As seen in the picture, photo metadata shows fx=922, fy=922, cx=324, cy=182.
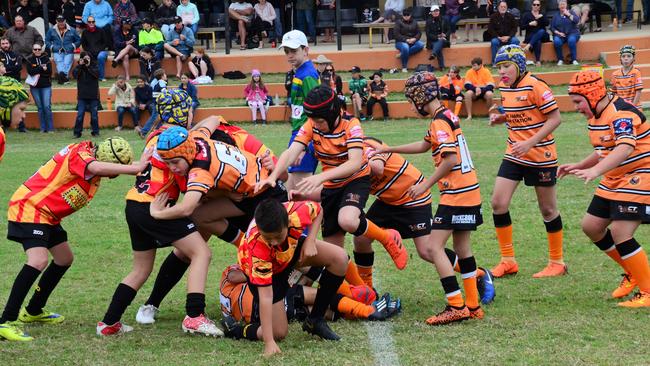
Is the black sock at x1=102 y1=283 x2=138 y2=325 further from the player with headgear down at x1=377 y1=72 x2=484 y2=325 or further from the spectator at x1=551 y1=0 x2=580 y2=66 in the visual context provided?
the spectator at x1=551 y1=0 x2=580 y2=66

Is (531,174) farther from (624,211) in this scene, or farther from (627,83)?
(627,83)

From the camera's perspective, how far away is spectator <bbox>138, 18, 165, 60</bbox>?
2384 centimetres

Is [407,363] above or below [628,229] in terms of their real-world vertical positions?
below

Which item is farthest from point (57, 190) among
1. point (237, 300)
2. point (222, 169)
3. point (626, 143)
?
point (626, 143)

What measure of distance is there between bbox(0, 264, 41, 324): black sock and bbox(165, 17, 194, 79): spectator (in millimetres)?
17787

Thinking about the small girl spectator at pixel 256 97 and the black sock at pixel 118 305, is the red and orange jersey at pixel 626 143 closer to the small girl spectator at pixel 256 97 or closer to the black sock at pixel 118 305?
the black sock at pixel 118 305

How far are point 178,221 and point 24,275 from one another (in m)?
1.23

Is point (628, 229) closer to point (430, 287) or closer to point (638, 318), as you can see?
point (638, 318)

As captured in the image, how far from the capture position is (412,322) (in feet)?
22.4

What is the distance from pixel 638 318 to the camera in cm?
670

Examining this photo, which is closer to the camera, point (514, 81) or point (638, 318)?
point (638, 318)

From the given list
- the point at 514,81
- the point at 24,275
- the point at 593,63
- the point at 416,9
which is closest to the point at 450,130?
the point at 514,81

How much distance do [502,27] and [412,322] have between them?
18744mm

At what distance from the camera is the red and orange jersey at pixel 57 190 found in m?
6.88
